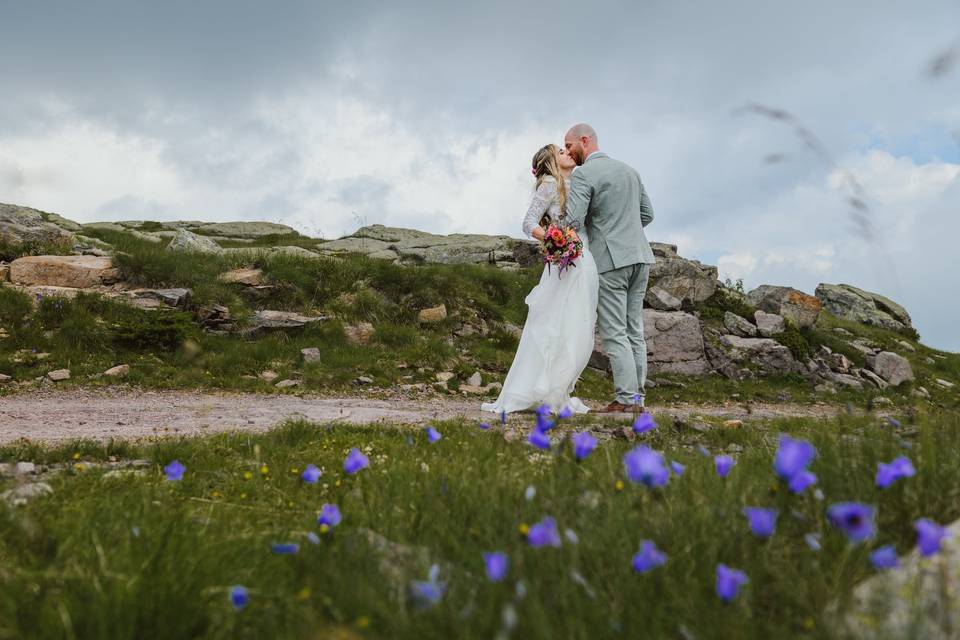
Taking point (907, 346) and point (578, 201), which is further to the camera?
point (907, 346)

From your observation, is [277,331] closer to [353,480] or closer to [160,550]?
[353,480]

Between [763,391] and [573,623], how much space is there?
13864 millimetres

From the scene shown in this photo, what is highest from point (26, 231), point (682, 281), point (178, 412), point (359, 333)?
point (682, 281)

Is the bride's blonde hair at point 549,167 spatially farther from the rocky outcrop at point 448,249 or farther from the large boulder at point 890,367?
the large boulder at point 890,367

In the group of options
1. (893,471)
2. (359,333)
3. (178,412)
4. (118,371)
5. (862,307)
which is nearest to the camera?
(893,471)

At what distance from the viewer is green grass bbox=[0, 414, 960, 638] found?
1.67 meters

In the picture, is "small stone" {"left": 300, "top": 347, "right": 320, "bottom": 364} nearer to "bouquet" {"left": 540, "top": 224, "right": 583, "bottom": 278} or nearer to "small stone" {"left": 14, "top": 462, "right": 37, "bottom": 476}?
"bouquet" {"left": 540, "top": 224, "right": 583, "bottom": 278}

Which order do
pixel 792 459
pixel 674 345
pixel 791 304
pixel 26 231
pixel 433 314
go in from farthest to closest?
pixel 791 304 < pixel 26 231 < pixel 674 345 < pixel 433 314 < pixel 792 459

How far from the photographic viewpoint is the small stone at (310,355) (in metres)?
11.9

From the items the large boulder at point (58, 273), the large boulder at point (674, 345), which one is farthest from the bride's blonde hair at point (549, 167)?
the large boulder at point (58, 273)

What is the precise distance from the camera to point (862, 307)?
2923cm

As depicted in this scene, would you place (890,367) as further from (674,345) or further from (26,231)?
(26,231)

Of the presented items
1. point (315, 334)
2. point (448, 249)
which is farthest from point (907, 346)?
point (315, 334)

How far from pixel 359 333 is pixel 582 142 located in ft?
22.4
